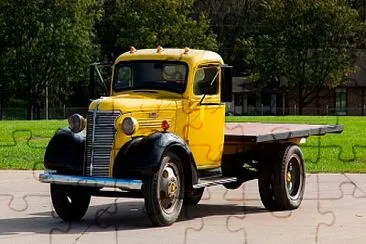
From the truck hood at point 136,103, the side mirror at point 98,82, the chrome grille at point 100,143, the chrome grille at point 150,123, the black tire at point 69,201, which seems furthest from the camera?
the side mirror at point 98,82

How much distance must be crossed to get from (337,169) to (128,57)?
31.7ft

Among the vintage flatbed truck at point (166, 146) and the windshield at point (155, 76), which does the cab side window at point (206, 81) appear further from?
the windshield at point (155, 76)

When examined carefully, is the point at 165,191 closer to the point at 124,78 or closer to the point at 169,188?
the point at 169,188

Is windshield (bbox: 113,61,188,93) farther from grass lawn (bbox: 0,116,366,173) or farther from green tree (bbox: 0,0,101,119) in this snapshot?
green tree (bbox: 0,0,101,119)

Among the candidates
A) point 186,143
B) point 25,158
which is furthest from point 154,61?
point 25,158

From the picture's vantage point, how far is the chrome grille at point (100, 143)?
12.8m

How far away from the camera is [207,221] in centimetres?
1357

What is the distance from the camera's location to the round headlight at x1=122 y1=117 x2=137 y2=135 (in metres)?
12.7

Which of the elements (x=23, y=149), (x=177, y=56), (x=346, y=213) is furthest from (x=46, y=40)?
(x=346, y=213)

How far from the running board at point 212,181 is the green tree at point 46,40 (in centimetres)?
6118

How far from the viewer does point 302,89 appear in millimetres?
79062

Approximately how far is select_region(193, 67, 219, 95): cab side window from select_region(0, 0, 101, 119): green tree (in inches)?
2399

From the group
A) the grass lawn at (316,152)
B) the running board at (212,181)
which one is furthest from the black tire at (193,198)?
the grass lawn at (316,152)

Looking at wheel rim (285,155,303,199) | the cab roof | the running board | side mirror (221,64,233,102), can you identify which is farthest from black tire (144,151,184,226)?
wheel rim (285,155,303,199)
